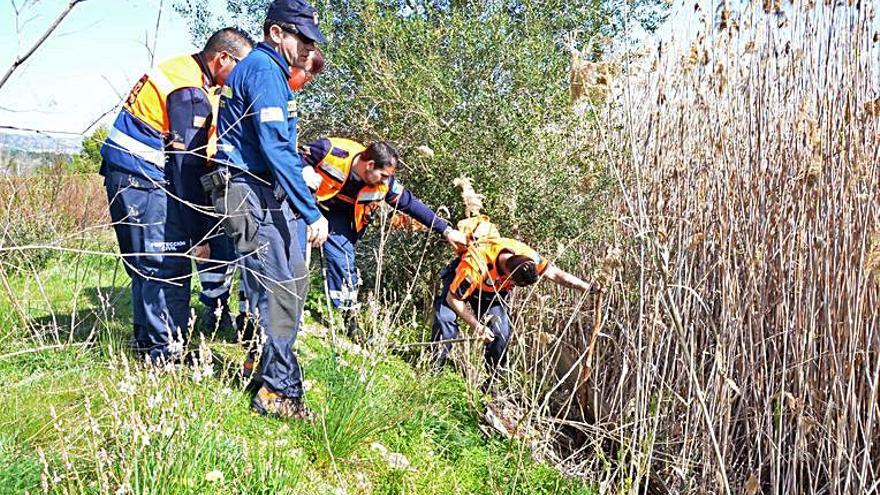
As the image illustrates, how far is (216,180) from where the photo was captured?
3.08 m

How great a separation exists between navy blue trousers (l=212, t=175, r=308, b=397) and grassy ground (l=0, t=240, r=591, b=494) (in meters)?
0.22

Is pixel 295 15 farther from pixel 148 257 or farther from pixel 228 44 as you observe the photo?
pixel 148 257

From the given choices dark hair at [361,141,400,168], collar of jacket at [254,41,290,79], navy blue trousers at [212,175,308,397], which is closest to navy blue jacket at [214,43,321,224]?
collar of jacket at [254,41,290,79]

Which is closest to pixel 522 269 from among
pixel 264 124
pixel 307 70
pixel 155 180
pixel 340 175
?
pixel 340 175

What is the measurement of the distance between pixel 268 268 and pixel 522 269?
1571 millimetres

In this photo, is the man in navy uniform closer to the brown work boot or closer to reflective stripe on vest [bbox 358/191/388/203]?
the brown work boot

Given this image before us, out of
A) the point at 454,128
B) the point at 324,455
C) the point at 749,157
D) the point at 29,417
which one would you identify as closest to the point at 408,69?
the point at 454,128

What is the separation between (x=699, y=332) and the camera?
3658 millimetres

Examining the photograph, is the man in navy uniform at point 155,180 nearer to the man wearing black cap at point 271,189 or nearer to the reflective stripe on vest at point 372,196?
the man wearing black cap at point 271,189

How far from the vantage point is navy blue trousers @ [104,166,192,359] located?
3500 millimetres

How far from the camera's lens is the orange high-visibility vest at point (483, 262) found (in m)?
4.20


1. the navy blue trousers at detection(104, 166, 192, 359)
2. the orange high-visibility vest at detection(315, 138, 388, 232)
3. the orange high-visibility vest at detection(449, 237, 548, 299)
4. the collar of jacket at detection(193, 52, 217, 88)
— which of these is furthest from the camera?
the orange high-visibility vest at detection(315, 138, 388, 232)

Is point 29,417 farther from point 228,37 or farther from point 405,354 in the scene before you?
point 405,354

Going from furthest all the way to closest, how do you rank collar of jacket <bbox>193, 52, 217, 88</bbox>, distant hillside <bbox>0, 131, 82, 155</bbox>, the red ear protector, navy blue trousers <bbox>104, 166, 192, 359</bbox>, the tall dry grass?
collar of jacket <bbox>193, 52, 217, 88</bbox> → navy blue trousers <bbox>104, 166, 192, 359</bbox> → the red ear protector → the tall dry grass → distant hillside <bbox>0, 131, 82, 155</bbox>
